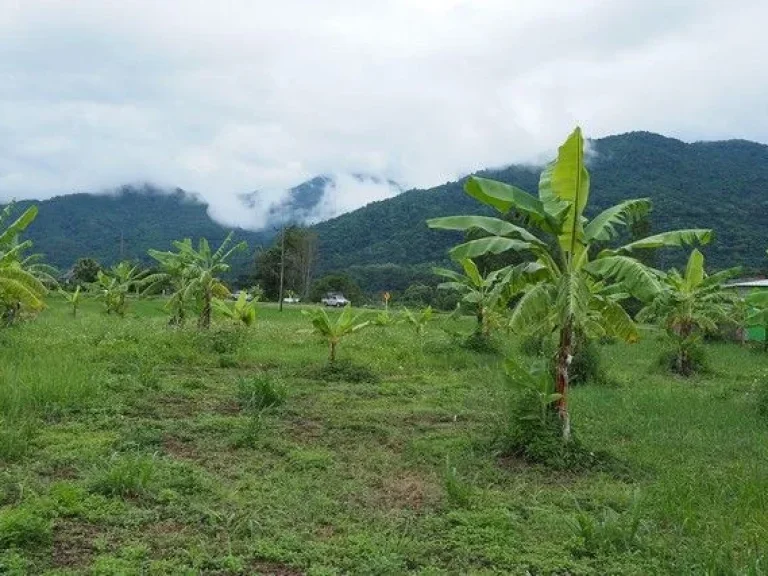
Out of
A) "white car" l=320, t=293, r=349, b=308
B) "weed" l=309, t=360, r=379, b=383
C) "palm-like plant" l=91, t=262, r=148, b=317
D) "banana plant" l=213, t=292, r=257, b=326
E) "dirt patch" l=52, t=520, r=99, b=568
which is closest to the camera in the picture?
"dirt patch" l=52, t=520, r=99, b=568

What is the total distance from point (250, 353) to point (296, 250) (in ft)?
133

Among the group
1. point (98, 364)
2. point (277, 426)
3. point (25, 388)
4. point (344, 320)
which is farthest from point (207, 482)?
point (344, 320)

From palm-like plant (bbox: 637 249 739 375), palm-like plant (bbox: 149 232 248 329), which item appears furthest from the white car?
palm-like plant (bbox: 637 249 739 375)

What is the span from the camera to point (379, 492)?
20.5 ft

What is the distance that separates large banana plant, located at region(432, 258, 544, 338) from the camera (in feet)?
27.1

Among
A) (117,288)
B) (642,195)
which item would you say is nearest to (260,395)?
(117,288)

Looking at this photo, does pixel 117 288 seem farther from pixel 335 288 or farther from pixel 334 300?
pixel 335 288

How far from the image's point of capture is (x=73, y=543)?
4.73 metres

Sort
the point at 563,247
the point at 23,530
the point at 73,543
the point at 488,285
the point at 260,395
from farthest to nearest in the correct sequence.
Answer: the point at 488,285 → the point at 260,395 → the point at 563,247 → the point at 73,543 → the point at 23,530

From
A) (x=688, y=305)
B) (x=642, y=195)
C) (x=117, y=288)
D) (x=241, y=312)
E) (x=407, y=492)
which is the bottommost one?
(x=407, y=492)

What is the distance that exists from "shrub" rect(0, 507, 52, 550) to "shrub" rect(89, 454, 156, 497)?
2.65 feet

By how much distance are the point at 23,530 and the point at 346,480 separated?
9.13 feet

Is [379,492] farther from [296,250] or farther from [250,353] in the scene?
[296,250]

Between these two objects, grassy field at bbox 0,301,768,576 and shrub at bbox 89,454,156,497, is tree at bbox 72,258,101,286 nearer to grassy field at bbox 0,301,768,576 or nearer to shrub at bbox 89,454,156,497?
grassy field at bbox 0,301,768,576
